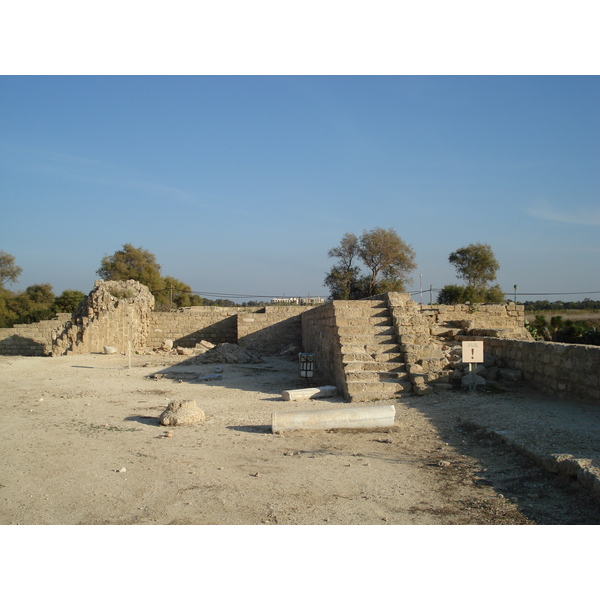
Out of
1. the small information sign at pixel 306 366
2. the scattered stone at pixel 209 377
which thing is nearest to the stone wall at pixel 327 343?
the small information sign at pixel 306 366

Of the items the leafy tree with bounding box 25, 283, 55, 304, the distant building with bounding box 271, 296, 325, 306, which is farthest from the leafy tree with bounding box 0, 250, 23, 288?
the distant building with bounding box 271, 296, 325, 306

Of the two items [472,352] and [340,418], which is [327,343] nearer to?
[472,352]

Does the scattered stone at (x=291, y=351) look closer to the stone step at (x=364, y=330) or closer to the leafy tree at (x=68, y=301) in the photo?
the stone step at (x=364, y=330)

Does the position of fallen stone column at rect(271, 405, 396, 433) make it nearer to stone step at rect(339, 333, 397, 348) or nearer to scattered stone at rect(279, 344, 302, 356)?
stone step at rect(339, 333, 397, 348)

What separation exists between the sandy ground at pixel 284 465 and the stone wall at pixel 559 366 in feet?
1.02

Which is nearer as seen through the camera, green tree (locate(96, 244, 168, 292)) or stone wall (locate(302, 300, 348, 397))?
stone wall (locate(302, 300, 348, 397))

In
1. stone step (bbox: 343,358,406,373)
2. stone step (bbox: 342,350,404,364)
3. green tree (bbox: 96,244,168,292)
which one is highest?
green tree (bbox: 96,244,168,292)

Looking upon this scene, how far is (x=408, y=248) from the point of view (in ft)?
117

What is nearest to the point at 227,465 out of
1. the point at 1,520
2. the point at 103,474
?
the point at 103,474

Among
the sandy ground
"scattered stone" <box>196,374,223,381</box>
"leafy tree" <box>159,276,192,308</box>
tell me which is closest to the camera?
the sandy ground

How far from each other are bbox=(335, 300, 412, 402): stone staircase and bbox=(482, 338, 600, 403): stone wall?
6.37 ft

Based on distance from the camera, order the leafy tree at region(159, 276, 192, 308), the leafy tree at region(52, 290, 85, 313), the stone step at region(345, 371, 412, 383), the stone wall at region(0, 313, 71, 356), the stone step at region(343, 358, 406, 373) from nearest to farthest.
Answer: the stone step at region(345, 371, 412, 383), the stone step at region(343, 358, 406, 373), the stone wall at region(0, 313, 71, 356), the leafy tree at region(52, 290, 85, 313), the leafy tree at region(159, 276, 192, 308)

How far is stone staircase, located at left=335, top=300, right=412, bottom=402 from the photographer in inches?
322

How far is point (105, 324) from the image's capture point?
17.8 meters
